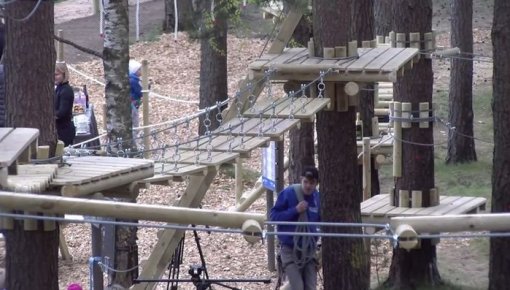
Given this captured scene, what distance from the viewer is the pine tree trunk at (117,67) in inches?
377

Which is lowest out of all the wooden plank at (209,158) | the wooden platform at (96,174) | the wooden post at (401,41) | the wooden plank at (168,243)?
the wooden plank at (168,243)

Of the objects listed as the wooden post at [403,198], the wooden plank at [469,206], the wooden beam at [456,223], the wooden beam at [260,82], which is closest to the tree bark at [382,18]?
the wooden post at [403,198]

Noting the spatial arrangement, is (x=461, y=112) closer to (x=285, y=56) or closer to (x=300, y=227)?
(x=300, y=227)

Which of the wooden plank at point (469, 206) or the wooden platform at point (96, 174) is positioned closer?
the wooden platform at point (96, 174)

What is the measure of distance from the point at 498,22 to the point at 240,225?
5.27 metres

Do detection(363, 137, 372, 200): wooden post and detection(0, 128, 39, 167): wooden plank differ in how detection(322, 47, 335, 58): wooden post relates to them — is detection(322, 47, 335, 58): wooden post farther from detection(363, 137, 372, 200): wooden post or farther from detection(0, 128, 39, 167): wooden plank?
detection(363, 137, 372, 200): wooden post

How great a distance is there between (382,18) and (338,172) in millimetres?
7858

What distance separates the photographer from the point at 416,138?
10953mm

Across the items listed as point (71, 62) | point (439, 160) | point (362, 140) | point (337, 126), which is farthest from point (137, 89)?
point (71, 62)


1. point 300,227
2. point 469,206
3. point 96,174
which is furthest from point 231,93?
point 96,174

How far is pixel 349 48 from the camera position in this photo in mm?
8891

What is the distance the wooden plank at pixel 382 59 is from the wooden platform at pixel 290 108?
1.55 ft

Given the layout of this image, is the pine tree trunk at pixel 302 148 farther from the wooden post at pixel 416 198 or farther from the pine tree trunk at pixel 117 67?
the pine tree trunk at pixel 117 67

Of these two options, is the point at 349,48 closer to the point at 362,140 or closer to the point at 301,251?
the point at 301,251
